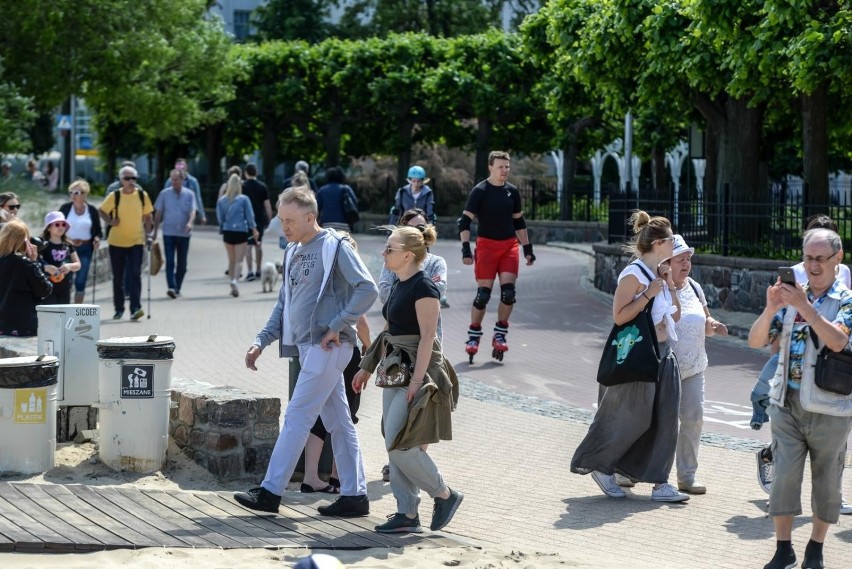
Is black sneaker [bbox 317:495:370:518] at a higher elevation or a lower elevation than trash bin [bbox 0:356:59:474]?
lower

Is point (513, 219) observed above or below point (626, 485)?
above

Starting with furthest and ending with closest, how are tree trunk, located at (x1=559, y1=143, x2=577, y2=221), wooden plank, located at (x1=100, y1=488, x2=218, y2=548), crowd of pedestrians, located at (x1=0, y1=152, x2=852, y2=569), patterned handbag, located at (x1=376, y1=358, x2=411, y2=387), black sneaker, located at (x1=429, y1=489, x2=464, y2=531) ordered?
tree trunk, located at (x1=559, y1=143, x2=577, y2=221) < black sneaker, located at (x1=429, y1=489, x2=464, y2=531) < patterned handbag, located at (x1=376, y1=358, x2=411, y2=387) < wooden plank, located at (x1=100, y1=488, x2=218, y2=548) < crowd of pedestrians, located at (x1=0, y1=152, x2=852, y2=569)

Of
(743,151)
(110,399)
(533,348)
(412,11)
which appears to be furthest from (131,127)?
(110,399)

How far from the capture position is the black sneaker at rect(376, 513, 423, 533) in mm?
7340

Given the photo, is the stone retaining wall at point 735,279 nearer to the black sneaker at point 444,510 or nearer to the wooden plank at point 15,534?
the black sneaker at point 444,510

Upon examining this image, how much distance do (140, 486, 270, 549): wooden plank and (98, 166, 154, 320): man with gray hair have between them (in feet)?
27.3

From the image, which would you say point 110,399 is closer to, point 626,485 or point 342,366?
point 342,366

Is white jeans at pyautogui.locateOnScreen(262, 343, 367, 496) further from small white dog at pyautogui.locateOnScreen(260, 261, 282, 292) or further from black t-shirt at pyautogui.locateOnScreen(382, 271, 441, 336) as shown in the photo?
small white dog at pyautogui.locateOnScreen(260, 261, 282, 292)

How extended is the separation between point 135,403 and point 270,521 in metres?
1.48

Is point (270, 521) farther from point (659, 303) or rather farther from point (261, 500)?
point (659, 303)

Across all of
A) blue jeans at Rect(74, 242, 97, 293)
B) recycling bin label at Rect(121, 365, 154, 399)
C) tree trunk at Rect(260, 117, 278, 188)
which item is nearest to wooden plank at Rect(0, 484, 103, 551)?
recycling bin label at Rect(121, 365, 154, 399)

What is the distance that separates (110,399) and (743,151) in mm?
14915

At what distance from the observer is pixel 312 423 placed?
761 centimetres

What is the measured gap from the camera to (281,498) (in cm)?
786
